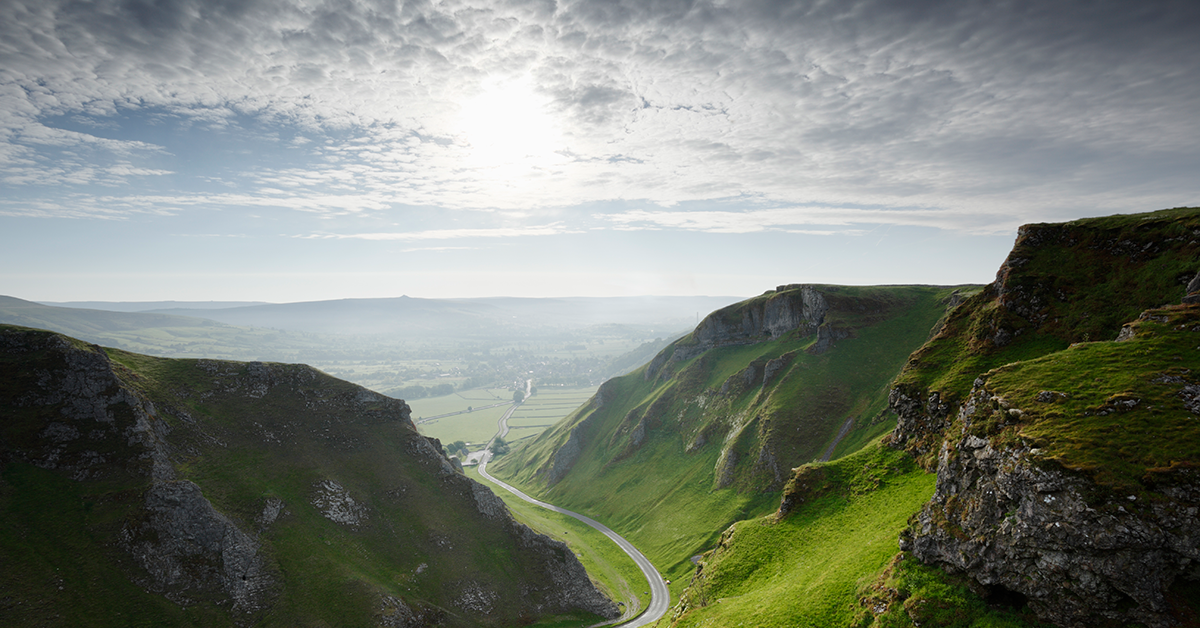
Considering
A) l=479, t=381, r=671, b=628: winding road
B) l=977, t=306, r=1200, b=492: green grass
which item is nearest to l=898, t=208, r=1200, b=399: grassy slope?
l=977, t=306, r=1200, b=492: green grass

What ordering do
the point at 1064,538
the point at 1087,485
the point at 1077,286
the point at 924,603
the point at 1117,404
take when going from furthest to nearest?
the point at 1077,286 < the point at 924,603 < the point at 1117,404 < the point at 1064,538 < the point at 1087,485

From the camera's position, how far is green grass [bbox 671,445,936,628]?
38250 mm

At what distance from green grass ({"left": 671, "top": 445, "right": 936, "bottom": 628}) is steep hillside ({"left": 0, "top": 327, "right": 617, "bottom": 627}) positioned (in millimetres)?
30103

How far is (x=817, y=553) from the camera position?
48.0 m

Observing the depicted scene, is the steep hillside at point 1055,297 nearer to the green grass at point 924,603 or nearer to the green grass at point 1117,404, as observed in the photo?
the green grass at point 1117,404

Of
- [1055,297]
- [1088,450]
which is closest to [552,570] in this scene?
[1088,450]

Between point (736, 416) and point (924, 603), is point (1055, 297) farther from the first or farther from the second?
point (736, 416)

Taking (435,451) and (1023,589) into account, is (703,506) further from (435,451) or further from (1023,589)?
(1023,589)

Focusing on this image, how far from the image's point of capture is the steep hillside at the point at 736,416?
9094cm

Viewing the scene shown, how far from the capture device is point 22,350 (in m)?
56.8

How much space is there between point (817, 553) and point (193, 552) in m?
71.3

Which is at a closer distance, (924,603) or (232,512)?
(924,603)

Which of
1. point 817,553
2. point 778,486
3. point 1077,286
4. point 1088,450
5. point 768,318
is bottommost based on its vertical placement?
point 778,486

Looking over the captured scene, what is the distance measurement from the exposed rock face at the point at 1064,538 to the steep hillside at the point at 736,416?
176ft
